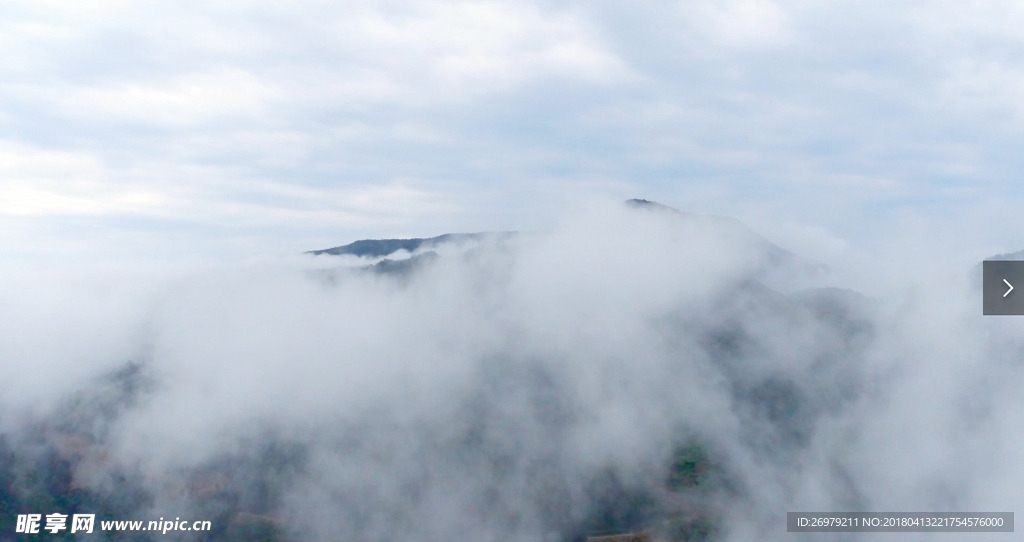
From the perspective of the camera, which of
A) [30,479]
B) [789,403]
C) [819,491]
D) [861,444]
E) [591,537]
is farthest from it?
[789,403]

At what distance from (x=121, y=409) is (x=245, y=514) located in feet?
164

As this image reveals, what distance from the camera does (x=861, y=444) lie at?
173 m

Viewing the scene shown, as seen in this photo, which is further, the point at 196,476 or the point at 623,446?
the point at 623,446

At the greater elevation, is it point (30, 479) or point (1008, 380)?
point (1008, 380)

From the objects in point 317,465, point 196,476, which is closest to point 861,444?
point 317,465

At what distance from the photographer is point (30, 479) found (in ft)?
498

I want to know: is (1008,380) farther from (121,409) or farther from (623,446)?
(121,409)

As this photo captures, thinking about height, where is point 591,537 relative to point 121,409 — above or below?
below

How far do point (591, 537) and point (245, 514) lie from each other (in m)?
62.1

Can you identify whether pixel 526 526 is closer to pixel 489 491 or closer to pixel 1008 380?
pixel 489 491

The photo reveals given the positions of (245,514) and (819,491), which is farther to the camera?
(819,491)

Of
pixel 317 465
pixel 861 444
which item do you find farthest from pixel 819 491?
pixel 317 465

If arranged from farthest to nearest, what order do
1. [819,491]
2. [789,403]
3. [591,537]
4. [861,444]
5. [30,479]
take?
1. [789,403]
2. [861,444]
3. [819,491]
4. [30,479]
5. [591,537]

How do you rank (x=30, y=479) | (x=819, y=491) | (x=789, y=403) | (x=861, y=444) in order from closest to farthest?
(x=30, y=479) < (x=819, y=491) < (x=861, y=444) < (x=789, y=403)
